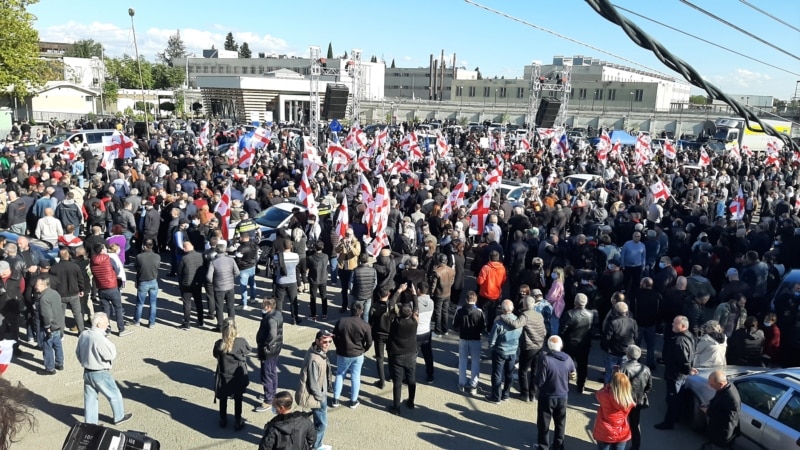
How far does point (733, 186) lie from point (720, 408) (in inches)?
628

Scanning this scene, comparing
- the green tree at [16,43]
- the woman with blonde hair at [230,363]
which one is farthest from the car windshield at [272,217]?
the green tree at [16,43]

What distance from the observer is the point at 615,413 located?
249 inches

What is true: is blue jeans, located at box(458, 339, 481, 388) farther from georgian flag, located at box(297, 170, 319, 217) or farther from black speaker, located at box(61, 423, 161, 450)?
georgian flag, located at box(297, 170, 319, 217)

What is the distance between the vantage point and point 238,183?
17.4 metres

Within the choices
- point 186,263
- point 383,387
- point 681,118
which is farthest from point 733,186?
point 681,118

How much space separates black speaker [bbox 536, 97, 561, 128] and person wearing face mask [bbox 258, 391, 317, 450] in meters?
34.4

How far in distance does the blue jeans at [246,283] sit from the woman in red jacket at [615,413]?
6.90 meters

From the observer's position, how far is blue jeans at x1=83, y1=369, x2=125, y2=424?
7016mm

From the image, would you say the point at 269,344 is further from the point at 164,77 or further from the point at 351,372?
the point at 164,77

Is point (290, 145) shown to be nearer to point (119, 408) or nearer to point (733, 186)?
point (733, 186)

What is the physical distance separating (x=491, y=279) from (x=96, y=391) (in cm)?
595

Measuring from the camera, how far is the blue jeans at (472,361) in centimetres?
842

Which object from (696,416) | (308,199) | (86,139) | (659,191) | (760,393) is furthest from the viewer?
(86,139)

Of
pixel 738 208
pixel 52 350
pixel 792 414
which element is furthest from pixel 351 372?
pixel 738 208
